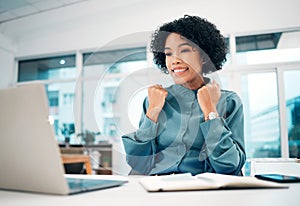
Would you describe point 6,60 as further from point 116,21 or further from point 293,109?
point 293,109

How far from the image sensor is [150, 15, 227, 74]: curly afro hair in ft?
3.47

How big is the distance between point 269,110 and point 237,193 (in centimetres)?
330

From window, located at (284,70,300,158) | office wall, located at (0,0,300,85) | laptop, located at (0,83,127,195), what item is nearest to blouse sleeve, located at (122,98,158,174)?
laptop, located at (0,83,127,195)

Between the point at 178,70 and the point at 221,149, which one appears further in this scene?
the point at 178,70

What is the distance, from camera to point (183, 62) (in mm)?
976

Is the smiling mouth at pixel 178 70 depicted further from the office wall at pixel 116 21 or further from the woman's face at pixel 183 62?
the office wall at pixel 116 21

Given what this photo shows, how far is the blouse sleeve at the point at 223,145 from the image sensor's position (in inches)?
35.2

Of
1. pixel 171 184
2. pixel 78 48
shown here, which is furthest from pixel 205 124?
pixel 78 48

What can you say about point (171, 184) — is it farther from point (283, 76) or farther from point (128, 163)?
point (283, 76)

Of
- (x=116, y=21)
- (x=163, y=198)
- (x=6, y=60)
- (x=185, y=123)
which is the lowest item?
(x=163, y=198)

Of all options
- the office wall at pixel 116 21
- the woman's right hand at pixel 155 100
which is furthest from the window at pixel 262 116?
the woman's right hand at pixel 155 100
